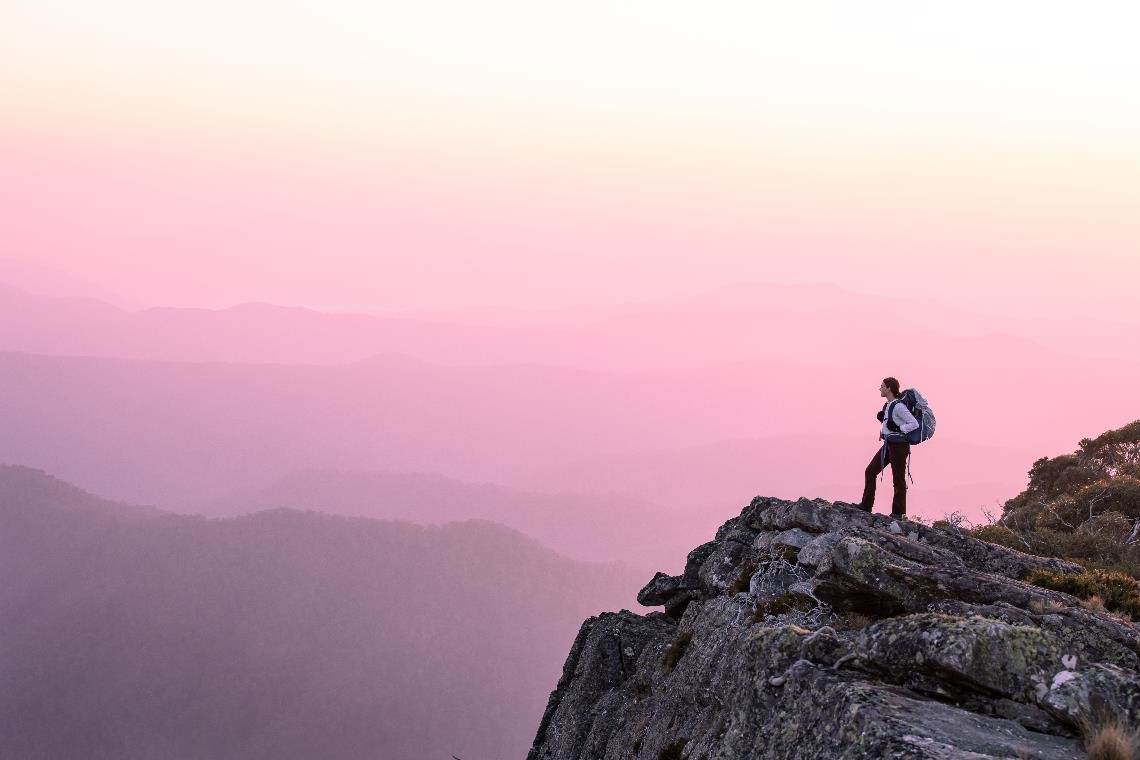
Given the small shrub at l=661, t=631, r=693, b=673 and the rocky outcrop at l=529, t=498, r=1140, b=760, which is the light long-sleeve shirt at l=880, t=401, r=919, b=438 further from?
the small shrub at l=661, t=631, r=693, b=673

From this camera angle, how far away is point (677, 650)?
63.3ft

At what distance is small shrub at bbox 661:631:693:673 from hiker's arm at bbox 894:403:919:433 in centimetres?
694

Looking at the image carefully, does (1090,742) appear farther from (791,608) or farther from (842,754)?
(791,608)

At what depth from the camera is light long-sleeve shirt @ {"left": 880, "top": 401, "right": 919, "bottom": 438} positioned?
21188 mm

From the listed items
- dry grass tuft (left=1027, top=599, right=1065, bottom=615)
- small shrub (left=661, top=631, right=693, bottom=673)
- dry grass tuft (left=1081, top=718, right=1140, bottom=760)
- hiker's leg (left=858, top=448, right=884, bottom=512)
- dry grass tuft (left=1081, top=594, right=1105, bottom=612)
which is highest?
hiker's leg (left=858, top=448, right=884, bottom=512)

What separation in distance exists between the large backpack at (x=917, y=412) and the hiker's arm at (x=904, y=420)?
7 cm

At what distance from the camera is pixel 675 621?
2272cm

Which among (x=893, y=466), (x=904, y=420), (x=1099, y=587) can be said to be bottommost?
(x=1099, y=587)

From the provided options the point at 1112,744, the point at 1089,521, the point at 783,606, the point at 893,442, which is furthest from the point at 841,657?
the point at 1089,521

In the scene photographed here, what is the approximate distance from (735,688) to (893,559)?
355 cm

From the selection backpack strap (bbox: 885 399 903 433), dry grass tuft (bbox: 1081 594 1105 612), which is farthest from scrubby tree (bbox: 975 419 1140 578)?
dry grass tuft (bbox: 1081 594 1105 612)

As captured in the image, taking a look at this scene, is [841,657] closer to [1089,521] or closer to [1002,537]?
[1002,537]

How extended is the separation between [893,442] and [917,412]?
89 centimetres

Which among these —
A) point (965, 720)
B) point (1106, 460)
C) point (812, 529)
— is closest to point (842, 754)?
point (965, 720)
